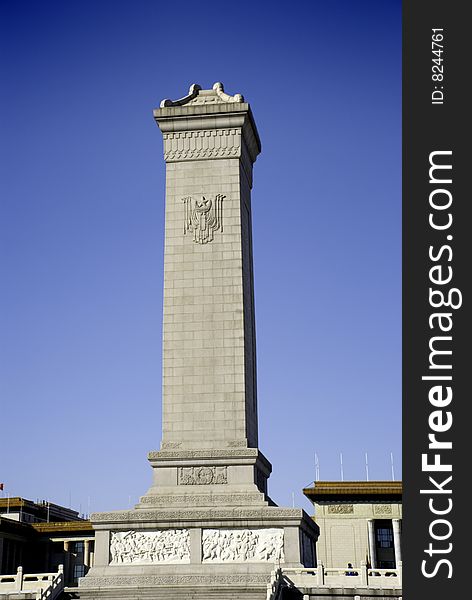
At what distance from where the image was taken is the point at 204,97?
31516mm

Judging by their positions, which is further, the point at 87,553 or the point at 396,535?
the point at 87,553

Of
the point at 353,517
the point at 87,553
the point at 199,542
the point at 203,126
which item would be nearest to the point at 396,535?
the point at 353,517

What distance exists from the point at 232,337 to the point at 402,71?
16.2 metres

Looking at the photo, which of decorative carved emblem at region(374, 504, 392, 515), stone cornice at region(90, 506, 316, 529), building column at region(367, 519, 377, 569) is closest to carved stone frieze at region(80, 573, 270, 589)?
stone cornice at region(90, 506, 316, 529)

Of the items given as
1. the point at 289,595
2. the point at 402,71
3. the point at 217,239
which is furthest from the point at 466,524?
the point at 217,239

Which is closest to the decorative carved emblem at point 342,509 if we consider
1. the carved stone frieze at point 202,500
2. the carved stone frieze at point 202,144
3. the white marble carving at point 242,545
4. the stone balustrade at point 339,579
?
the carved stone frieze at point 202,500

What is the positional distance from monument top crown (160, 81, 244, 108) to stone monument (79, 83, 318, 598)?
40mm

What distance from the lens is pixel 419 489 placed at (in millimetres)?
12328

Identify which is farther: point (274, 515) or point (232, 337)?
point (232, 337)

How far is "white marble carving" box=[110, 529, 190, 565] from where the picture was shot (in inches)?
1020

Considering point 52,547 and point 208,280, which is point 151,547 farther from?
point 52,547

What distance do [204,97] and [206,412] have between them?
11.7m

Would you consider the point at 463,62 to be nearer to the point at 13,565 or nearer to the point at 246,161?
the point at 246,161

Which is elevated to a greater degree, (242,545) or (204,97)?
(204,97)
